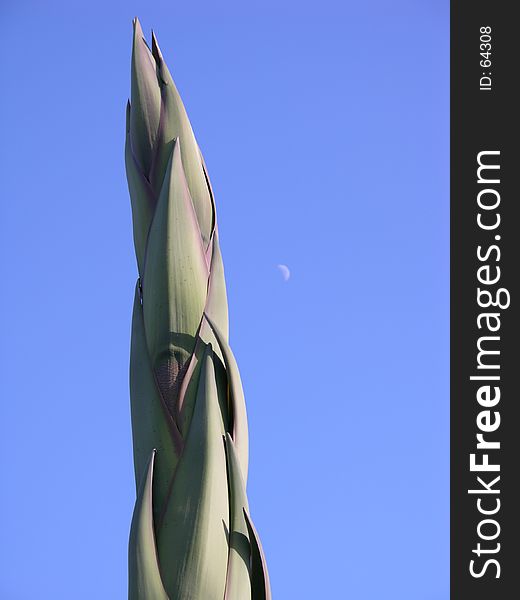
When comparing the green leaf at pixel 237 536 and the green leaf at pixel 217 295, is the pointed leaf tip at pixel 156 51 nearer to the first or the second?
the green leaf at pixel 217 295

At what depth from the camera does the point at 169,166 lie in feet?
4.68

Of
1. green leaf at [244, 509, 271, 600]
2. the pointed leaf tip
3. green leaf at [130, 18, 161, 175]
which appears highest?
the pointed leaf tip

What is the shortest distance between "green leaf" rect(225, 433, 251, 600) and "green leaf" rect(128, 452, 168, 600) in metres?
0.11

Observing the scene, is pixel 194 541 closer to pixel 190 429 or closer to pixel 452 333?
pixel 190 429

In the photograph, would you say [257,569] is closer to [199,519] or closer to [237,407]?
[199,519]

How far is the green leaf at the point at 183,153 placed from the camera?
1.47 m

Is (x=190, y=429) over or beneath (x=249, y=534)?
over

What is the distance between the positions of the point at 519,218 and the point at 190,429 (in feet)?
6.80

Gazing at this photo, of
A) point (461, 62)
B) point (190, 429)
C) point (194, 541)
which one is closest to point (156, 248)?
point (190, 429)

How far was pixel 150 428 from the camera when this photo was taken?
1342 millimetres

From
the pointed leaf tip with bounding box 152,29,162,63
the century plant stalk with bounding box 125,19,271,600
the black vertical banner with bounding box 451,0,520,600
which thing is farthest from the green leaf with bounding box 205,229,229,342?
the black vertical banner with bounding box 451,0,520,600

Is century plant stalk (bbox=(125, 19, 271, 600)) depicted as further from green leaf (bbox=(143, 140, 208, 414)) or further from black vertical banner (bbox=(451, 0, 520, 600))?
black vertical banner (bbox=(451, 0, 520, 600))

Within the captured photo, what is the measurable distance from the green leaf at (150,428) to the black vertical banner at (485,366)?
1405mm

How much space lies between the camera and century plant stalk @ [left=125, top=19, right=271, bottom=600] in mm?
1274
